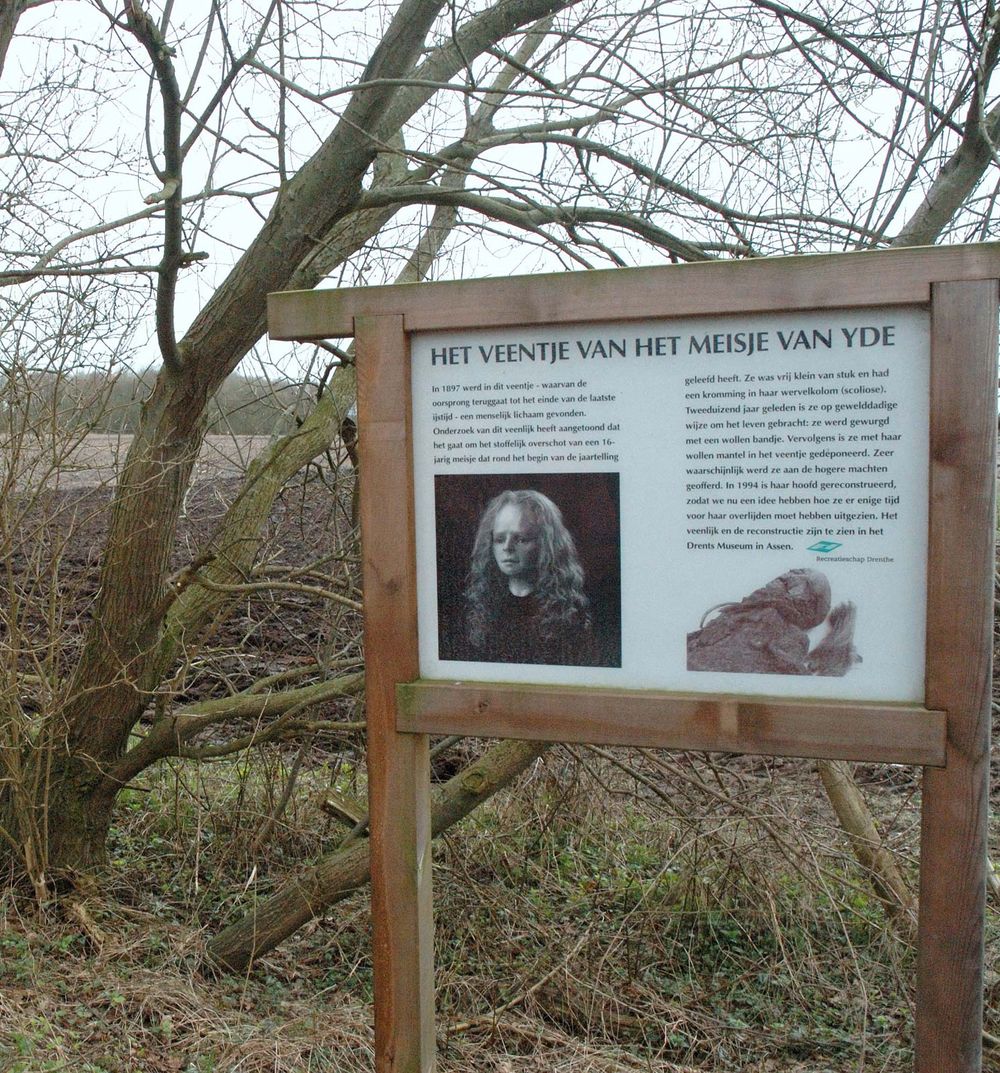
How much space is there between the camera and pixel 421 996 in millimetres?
2701

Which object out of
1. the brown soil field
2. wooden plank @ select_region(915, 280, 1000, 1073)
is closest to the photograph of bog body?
wooden plank @ select_region(915, 280, 1000, 1073)

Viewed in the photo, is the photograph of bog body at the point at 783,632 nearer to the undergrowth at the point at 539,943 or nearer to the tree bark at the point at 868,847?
the undergrowth at the point at 539,943

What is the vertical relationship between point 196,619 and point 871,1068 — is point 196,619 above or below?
above

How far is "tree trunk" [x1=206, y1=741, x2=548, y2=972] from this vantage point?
4453 mm

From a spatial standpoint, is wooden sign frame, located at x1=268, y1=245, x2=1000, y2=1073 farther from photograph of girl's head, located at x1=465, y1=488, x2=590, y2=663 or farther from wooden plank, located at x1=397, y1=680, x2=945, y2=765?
photograph of girl's head, located at x1=465, y1=488, x2=590, y2=663

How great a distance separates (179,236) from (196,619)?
180 centimetres

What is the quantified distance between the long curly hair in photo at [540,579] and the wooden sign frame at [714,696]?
0.15 m

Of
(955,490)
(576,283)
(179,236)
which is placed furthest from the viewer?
(179,236)

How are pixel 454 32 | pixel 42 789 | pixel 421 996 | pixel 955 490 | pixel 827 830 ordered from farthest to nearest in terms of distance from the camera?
pixel 42 789 < pixel 827 830 < pixel 454 32 < pixel 421 996 < pixel 955 490

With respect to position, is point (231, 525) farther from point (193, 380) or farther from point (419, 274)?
point (419, 274)

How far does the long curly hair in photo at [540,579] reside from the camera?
2502 mm

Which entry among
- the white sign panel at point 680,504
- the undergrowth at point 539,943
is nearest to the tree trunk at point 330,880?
the undergrowth at point 539,943

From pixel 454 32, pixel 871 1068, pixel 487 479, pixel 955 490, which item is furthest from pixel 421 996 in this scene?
pixel 454 32


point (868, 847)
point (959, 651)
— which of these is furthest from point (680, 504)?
point (868, 847)
